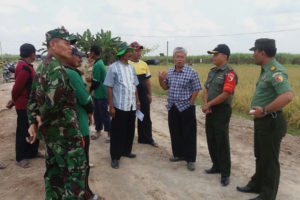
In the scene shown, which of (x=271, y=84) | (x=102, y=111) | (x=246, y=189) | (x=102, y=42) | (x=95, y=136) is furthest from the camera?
(x=102, y=42)

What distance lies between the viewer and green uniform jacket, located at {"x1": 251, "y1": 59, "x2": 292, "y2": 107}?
8.37 ft

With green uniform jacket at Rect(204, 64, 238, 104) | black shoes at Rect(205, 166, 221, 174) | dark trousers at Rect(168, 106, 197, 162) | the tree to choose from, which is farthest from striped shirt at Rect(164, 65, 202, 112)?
the tree

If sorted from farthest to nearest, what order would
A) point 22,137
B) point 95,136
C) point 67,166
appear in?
1. point 95,136
2. point 22,137
3. point 67,166

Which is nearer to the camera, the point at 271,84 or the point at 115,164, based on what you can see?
the point at 271,84

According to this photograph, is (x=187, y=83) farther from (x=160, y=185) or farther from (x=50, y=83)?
(x=50, y=83)

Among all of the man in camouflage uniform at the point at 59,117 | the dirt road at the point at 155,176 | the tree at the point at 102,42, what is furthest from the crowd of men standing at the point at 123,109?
the tree at the point at 102,42

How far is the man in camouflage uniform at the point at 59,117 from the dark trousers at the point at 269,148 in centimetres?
193

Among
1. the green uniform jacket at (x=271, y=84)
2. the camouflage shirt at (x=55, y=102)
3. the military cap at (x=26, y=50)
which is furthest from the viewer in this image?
the military cap at (x=26, y=50)

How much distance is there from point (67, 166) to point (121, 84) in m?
1.76

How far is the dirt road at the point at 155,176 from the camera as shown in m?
3.12

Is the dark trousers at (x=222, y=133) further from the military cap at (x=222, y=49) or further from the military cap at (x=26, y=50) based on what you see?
the military cap at (x=26, y=50)

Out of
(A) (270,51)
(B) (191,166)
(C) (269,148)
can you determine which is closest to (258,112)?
(C) (269,148)

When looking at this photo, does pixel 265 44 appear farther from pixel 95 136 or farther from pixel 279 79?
pixel 95 136

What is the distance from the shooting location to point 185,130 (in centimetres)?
389
